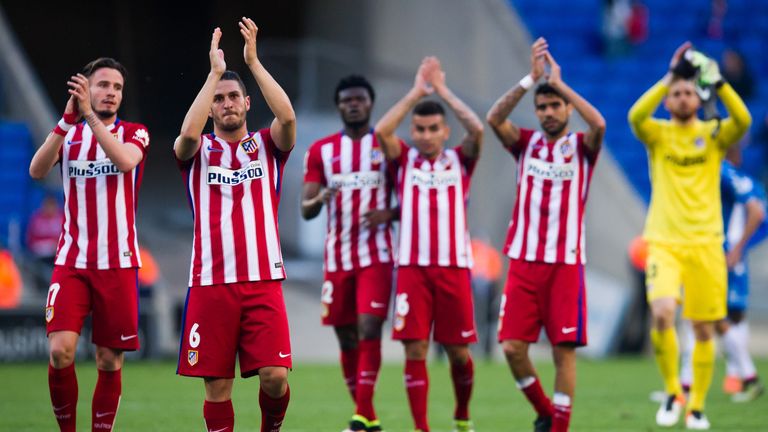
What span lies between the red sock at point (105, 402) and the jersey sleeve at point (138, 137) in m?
1.26

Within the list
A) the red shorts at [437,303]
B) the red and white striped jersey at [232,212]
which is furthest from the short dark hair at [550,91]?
the red and white striped jersey at [232,212]

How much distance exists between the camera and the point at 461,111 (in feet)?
27.5

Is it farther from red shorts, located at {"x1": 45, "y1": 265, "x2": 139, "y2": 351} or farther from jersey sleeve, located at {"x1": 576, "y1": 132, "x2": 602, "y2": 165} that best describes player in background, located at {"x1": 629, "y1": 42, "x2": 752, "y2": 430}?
red shorts, located at {"x1": 45, "y1": 265, "x2": 139, "y2": 351}

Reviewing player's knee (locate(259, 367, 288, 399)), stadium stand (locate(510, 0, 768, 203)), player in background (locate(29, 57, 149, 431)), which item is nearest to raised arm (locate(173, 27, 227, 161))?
player in background (locate(29, 57, 149, 431))

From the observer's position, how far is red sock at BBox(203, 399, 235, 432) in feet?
21.3

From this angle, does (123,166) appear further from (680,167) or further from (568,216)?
(680,167)

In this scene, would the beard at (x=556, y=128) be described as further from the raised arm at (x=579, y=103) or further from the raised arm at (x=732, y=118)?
the raised arm at (x=732, y=118)

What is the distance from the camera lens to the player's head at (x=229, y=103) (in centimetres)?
665

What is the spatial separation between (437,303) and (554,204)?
1.04 metres

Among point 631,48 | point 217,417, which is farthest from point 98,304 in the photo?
point 631,48

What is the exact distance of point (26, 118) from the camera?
61.1 feet

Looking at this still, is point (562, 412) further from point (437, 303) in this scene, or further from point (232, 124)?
point (232, 124)

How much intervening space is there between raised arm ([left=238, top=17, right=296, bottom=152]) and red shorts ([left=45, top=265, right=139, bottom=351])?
1345mm

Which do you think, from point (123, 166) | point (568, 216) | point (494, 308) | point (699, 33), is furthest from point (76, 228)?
point (699, 33)
